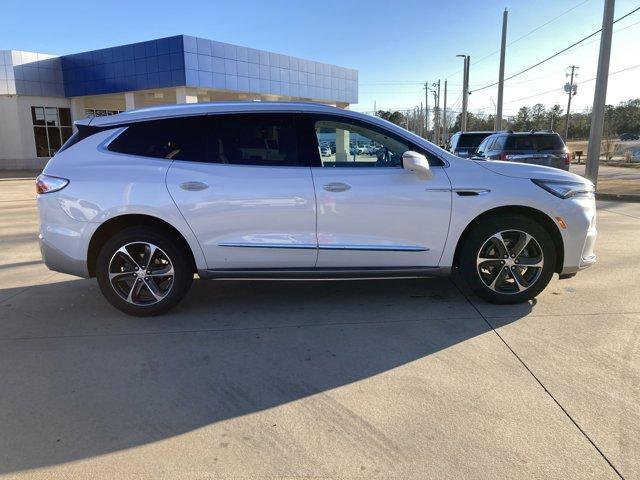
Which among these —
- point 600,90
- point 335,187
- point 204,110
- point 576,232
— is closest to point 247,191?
point 335,187

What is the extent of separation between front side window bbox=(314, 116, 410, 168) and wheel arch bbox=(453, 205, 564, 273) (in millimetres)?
873

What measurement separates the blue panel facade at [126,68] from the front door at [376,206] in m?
22.8

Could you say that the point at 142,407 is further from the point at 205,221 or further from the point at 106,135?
the point at 106,135

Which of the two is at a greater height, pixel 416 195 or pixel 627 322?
pixel 416 195

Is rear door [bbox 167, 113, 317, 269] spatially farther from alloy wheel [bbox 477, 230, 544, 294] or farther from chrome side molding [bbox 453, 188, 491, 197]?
alloy wheel [bbox 477, 230, 544, 294]

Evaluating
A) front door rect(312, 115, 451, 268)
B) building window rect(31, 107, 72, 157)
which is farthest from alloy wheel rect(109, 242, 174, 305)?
building window rect(31, 107, 72, 157)

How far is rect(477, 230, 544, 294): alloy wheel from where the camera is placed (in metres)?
4.67

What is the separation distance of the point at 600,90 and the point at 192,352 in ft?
53.5

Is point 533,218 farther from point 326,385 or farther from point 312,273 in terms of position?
point 326,385

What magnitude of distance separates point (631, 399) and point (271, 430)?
2206 mm

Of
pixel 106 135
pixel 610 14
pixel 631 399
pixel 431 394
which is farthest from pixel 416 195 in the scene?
pixel 610 14

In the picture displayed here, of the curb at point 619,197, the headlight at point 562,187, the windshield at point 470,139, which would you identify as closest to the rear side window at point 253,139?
the headlight at point 562,187

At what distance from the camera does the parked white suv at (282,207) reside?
14.7ft

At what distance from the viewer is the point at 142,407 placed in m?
3.21
